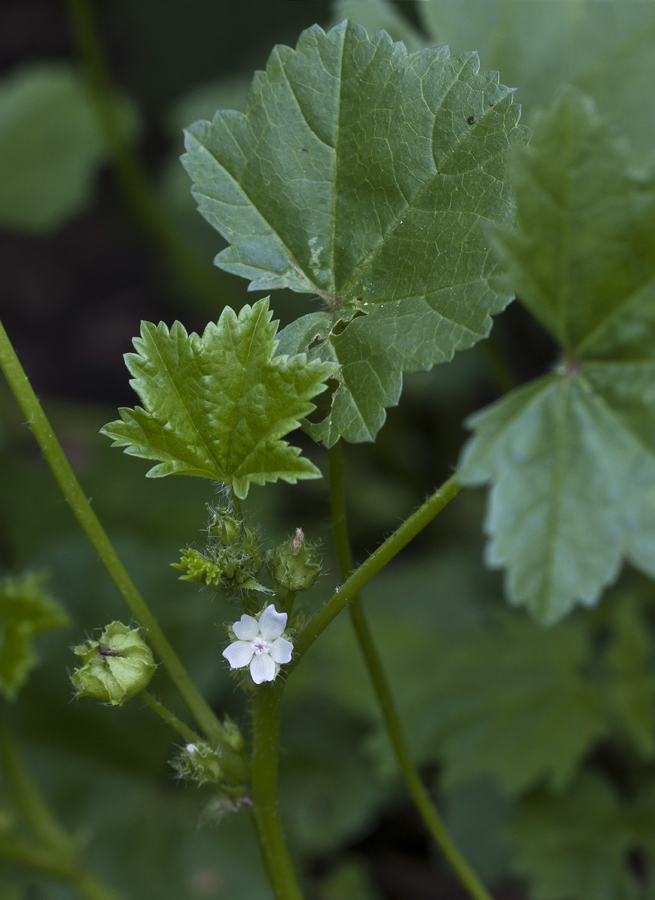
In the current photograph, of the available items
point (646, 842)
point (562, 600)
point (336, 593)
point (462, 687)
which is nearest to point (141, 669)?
point (336, 593)

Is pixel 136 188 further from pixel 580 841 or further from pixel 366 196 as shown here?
pixel 580 841

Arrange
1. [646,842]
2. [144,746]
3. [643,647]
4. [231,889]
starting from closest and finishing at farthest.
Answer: [646,842] < [643,647] < [231,889] < [144,746]

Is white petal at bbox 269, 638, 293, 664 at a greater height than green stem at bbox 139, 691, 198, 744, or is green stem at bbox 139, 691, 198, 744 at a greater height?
white petal at bbox 269, 638, 293, 664

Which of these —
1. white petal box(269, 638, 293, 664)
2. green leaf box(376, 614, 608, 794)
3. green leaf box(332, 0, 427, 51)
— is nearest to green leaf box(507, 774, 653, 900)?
green leaf box(376, 614, 608, 794)

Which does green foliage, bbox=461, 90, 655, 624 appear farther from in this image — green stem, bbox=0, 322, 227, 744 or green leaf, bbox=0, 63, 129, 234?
green leaf, bbox=0, 63, 129, 234

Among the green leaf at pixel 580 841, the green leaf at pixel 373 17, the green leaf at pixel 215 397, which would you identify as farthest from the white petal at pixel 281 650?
the green leaf at pixel 373 17

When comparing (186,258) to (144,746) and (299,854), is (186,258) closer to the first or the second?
(144,746)
